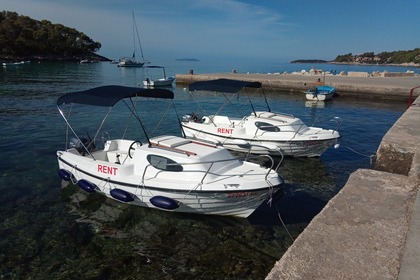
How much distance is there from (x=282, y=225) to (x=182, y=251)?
322cm

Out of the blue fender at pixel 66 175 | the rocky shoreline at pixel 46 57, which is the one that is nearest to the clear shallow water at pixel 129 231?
the blue fender at pixel 66 175

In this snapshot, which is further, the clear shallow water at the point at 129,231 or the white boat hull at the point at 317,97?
the white boat hull at the point at 317,97

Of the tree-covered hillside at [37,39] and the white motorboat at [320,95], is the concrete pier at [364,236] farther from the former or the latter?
the tree-covered hillside at [37,39]

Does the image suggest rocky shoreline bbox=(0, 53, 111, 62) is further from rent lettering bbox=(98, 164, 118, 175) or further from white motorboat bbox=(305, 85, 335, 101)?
rent lettering bbox=(98, 164, 118, 175)

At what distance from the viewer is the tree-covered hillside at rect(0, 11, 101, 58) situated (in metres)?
108

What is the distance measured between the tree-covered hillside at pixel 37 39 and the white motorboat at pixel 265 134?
11252 centimetres

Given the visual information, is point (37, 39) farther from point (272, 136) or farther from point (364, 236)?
point (364, 236)

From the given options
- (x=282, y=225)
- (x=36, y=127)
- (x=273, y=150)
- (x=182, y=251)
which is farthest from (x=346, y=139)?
(x=36, y=127)

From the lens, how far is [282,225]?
906 cm

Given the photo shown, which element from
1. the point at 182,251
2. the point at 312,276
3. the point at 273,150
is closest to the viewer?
the point at 312,276

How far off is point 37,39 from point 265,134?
427ft

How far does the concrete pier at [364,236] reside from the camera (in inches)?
149

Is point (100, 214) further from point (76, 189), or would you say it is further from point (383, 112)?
point (383, 112)

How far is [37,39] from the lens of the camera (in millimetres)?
116875
